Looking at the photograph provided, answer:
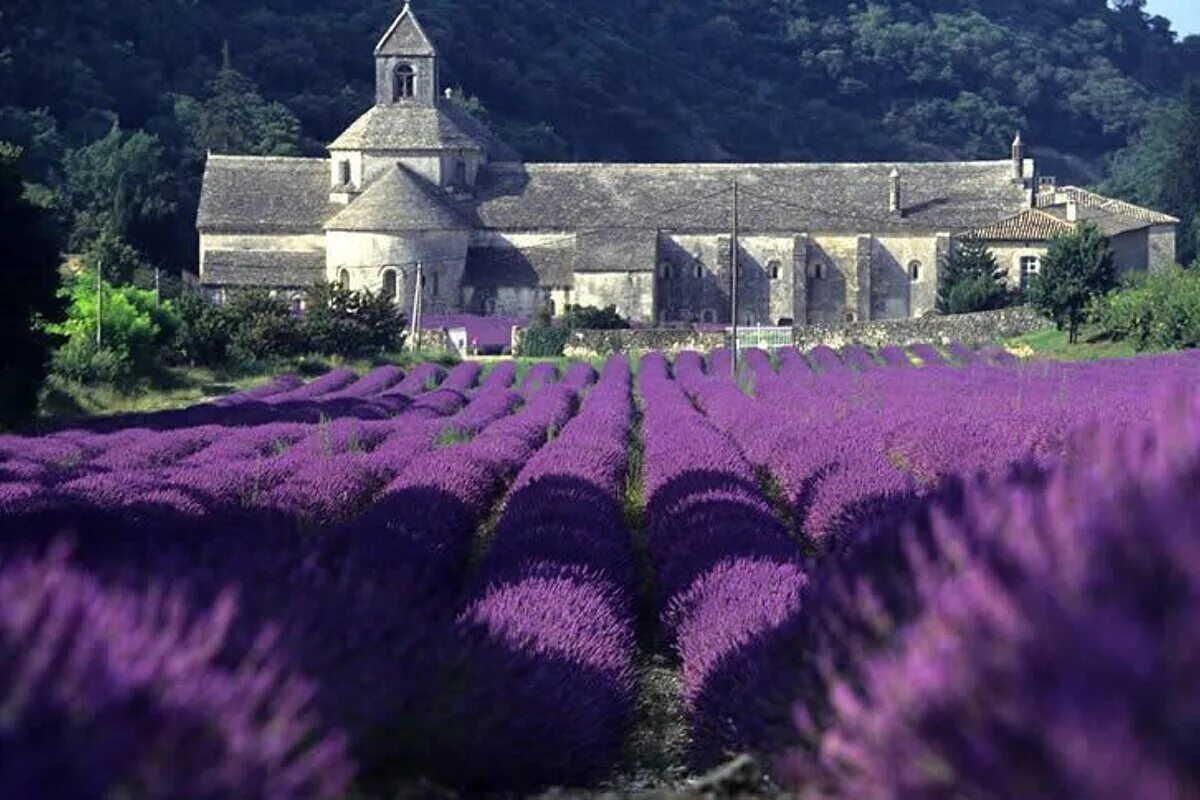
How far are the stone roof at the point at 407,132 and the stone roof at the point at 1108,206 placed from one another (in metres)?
23.9

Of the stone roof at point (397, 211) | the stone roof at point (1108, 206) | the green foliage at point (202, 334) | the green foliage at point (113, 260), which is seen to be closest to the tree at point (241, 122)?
the stone roof at point (397, 211)

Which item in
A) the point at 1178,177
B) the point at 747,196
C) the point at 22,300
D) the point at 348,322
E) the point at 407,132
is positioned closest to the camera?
the point at 22,300

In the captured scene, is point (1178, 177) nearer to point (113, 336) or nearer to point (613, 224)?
point (613, 224)

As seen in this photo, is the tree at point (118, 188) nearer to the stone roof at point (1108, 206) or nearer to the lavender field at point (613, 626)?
the stone roof at point (1108, 206)

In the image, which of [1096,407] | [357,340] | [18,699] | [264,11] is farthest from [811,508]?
[264,11]

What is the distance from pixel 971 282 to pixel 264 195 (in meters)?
27.1

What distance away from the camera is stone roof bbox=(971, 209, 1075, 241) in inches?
2746

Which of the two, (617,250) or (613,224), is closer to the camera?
(617,250)

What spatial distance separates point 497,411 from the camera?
29.2 meters

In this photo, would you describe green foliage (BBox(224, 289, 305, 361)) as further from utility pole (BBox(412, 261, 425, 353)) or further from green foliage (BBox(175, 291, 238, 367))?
utility pole (BBox(412, 261, 425, 353))

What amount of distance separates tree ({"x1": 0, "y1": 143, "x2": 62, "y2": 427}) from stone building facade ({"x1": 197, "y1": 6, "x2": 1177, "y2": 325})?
37124 millimetres

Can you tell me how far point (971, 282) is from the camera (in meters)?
64.6

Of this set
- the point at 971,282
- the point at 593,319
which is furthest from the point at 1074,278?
the point at 593,319

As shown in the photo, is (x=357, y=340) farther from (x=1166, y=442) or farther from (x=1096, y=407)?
(x=1166, y=442)
